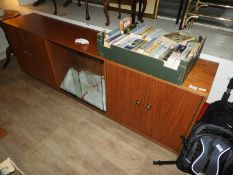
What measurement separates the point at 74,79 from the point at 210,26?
1565 millimetres

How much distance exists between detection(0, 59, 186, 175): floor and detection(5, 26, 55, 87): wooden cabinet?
0.27 metres

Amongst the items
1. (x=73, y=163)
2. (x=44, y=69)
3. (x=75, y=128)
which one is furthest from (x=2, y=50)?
(x=73, y=163)

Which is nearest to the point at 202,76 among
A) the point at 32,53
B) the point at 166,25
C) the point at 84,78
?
the point at 166,25

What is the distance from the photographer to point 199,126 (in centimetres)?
118

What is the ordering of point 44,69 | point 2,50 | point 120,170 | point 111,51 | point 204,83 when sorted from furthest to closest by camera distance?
point 2,50, point 44,69, point 120,170, point 111,51, point 204,83

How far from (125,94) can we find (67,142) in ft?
2.36

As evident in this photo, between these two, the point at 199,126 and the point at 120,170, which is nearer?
the point at 199,126

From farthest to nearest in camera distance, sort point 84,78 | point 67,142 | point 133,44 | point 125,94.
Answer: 1. point 84,78
2. point 67,142
3. point 125,94
4. point 133,44

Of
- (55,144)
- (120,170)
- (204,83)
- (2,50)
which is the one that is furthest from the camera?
(2,50)

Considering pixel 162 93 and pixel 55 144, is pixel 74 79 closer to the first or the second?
pixel 55 144

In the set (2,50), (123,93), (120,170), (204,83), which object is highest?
(204,83)

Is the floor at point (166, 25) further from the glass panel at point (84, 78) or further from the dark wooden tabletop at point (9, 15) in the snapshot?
the glass panel at point (84, 78)

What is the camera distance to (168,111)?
4.27 ft

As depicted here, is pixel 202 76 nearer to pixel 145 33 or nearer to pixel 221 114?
pixel 221 114
